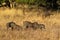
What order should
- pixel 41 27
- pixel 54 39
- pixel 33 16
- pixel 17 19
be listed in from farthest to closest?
pixel 33 16, pixel 17 19, pixel 41 27, pixel 54 39

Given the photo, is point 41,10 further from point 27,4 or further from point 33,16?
point 33,16

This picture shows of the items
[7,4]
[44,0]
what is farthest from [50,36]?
[7,4]

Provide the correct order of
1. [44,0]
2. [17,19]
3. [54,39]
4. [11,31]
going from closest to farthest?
[54,39], [11,31], [17,19], [44,0]

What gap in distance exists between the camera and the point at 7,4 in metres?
28.0

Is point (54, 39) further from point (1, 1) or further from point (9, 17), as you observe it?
point (1, 1)

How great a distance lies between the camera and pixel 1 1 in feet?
89.0

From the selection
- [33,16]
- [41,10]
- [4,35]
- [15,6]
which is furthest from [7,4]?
[4,35]

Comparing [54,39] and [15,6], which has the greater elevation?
[54,39]

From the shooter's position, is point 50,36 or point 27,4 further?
point 27,4

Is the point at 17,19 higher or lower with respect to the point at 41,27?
lower

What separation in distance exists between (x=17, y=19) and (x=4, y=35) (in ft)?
25.3

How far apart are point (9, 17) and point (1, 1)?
4.89 metres

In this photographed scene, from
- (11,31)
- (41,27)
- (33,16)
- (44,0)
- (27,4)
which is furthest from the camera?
(27,4)

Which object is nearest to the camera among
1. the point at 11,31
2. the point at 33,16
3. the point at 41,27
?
the point at 11,31
